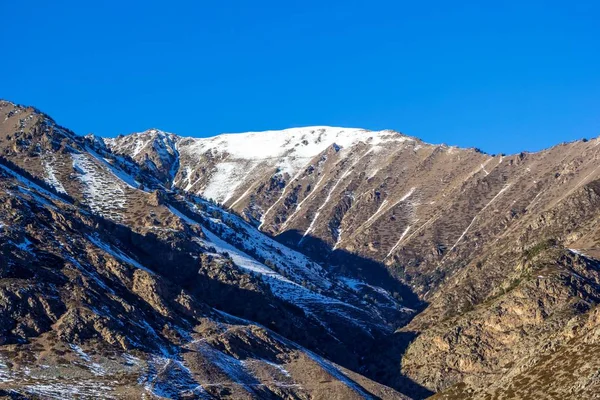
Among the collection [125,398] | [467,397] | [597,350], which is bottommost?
[125,398]

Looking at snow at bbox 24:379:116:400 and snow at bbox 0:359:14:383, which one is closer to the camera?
snow at bbox 24:379:116:400

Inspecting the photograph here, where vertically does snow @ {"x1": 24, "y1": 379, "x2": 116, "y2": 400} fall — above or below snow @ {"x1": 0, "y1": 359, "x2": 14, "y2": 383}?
below

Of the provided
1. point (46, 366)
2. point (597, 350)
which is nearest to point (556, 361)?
point (597, 350)

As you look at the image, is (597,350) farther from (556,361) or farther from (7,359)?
(7,359)

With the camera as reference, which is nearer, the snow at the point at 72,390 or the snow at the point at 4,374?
the snow at the point at 72,390

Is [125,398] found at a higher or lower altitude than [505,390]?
lower

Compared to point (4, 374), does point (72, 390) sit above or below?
below

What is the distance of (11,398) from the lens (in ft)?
564

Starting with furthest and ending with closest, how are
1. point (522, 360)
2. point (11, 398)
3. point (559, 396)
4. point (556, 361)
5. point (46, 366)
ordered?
point (46, 366) → point (11, 398) → point (522, 360) → point (556, 361) → point (559, 396)

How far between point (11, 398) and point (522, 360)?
97.2 m

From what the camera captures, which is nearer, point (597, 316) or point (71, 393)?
point (597, 316)

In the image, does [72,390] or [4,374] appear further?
[72,390]

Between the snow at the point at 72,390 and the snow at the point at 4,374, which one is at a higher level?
the snow at the point at 4,374

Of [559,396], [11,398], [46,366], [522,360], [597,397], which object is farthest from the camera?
[46,366]
